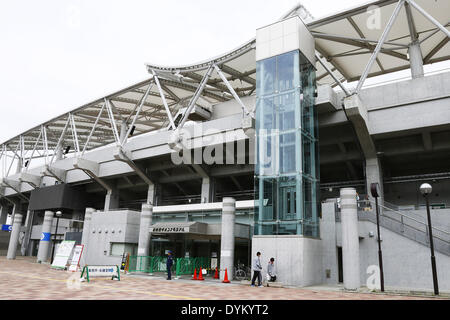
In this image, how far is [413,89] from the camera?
2373 cm

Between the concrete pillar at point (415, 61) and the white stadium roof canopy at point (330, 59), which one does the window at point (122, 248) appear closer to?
the white stadium roof canopy at point (330, 59)

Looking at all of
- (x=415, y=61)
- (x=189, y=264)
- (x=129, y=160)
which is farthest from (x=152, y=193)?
(x=415, y=61)

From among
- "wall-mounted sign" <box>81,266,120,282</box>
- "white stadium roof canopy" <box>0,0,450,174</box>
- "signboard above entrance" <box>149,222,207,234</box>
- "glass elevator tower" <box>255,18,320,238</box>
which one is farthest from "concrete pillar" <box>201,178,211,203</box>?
"wall-mounted sign" <box>81,266,120,282</box>

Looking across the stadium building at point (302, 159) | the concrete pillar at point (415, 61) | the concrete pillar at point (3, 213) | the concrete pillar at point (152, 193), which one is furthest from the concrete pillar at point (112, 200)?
the concrete pillar at point (3, 213)

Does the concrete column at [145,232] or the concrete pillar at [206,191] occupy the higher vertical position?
the concrete pillar at [206,191]

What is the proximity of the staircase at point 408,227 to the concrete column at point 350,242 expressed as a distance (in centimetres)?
368

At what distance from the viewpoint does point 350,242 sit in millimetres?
17500

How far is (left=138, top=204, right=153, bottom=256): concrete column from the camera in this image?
2811 cm

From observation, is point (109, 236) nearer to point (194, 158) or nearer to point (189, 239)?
point (189, 239)

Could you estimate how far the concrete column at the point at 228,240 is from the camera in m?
21.3

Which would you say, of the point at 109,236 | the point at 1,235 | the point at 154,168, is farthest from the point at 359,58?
the point at 1,235

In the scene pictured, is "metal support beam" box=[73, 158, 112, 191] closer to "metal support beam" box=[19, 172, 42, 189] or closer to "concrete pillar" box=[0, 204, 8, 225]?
"metal support beam" box=[19, 172, 42, 189]

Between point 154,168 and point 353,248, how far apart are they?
26.7 metres

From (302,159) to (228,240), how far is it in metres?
6.67
